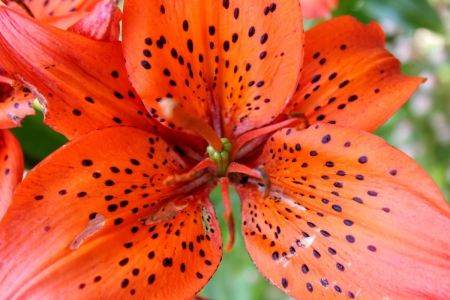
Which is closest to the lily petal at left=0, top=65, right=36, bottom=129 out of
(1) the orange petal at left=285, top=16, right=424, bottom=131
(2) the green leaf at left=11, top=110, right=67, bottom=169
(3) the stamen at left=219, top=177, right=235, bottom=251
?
(2) the green leaf at left=11, top=110, right=67, bottom=169

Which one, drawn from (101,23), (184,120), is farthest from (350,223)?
(101,23)

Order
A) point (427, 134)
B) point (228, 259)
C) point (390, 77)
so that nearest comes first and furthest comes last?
point (390, 77)
point (228, 259)
point (427, 134)

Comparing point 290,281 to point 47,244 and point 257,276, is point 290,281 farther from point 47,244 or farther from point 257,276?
point 257,276

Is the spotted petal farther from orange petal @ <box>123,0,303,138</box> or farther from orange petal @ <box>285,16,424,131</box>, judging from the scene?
orange petal @ <box>285,16,424,131</box>

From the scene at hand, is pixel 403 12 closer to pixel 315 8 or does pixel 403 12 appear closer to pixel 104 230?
pixel 315 8

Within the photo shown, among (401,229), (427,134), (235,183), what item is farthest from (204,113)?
(427,134)

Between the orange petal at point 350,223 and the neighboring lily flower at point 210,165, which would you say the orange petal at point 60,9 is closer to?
the neighboring lily flower at point 210,165

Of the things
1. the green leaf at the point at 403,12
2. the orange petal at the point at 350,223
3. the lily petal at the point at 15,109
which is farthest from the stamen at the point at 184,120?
the green leaf at the point at 403,12
